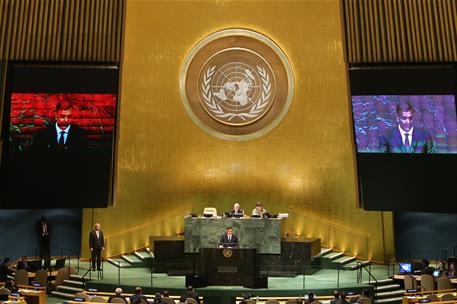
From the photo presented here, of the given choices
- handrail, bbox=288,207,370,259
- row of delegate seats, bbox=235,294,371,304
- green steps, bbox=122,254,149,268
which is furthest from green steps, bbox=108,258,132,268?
handrail, bbox=288,207,370,259

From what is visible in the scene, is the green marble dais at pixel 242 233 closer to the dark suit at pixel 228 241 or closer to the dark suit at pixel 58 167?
the dark suit at pixel 228 241

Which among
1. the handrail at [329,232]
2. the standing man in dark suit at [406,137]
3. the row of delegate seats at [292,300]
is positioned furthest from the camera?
the handrail at [329,232]

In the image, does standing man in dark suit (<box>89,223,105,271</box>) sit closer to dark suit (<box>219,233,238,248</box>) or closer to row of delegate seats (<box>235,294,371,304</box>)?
dark suit (<box>219,233,238,248</box>)

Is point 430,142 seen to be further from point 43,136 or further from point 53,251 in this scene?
point 53,251

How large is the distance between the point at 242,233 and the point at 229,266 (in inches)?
53.6

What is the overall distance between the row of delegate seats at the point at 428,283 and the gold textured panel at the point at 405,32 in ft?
17.1

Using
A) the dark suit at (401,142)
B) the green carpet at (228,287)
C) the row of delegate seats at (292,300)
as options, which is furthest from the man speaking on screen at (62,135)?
the dark suit at (401,142)

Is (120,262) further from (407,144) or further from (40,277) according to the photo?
(407,144)

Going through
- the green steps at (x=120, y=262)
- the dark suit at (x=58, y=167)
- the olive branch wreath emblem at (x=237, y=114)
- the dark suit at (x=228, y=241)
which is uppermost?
the olive branch wreath emblem at (x=237, y=114)

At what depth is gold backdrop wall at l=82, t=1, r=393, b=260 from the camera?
1567 cm

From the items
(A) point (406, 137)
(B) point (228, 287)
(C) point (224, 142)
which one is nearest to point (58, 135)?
(C) point (224, 142)

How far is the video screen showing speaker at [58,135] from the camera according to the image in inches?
528

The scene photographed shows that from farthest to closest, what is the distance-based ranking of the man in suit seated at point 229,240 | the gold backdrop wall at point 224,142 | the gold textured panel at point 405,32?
1. the gold backdrop wall at point 224,142
2. the gold textured panel at point 405,32
3. the man in suit seated at point 229,240

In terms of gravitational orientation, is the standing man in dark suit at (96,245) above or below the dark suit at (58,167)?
below
